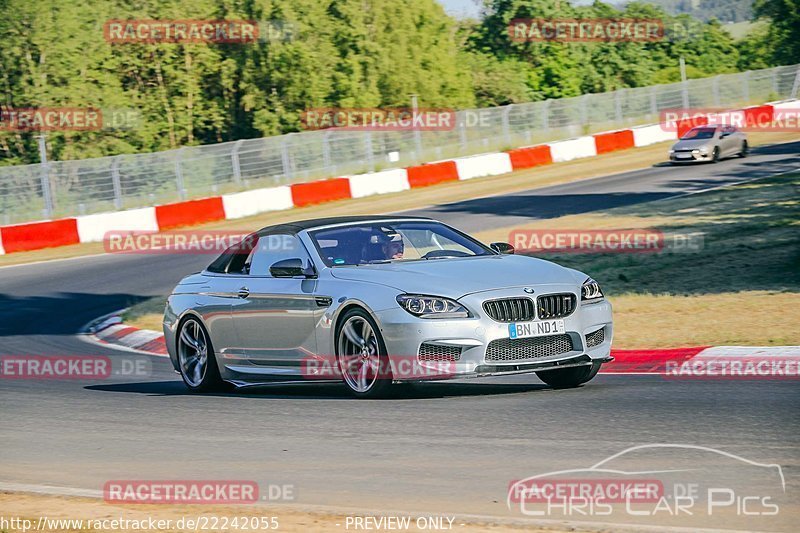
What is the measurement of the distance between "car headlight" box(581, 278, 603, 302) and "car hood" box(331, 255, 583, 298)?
0.07 meters

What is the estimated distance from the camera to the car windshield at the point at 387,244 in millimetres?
10172

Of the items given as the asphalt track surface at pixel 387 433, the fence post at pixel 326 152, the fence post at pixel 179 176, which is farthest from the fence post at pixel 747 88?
the asphalt track surface at pixel 387 433

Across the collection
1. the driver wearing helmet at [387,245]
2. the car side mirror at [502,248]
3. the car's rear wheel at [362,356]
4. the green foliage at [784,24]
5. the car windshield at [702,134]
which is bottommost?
the car windshield at [702,134]

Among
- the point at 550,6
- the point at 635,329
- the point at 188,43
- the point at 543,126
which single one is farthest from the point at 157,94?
the point at 635,329

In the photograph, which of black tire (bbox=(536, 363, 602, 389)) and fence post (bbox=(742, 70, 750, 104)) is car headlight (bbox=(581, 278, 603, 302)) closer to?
black tire (bbox=(536, 363, 602, 389))

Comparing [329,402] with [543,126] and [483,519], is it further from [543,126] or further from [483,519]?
[543,126]

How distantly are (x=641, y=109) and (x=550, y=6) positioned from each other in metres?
30.9

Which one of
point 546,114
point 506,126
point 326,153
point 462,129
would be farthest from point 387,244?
point 546,114

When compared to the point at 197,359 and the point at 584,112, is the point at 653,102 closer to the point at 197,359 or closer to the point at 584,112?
the point at 584,112

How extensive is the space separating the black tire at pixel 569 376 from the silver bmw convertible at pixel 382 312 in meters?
0.01

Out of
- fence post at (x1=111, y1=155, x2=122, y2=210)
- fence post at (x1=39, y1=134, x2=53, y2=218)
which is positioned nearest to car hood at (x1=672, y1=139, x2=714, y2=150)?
fence post at (x1=111, y1=155, x2=122, y2=210)

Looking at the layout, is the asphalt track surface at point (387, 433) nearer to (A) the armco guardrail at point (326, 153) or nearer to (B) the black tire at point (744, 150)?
(A) the armco guardrail at point (326, 153)

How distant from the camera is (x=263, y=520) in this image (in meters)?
5.88

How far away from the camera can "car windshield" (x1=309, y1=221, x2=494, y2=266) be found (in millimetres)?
10172
